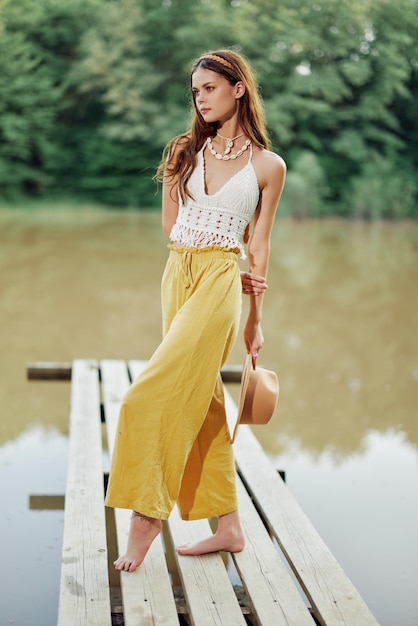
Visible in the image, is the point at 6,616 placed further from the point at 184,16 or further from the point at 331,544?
the point at 184,16

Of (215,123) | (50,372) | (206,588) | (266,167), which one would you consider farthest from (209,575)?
(50,372)

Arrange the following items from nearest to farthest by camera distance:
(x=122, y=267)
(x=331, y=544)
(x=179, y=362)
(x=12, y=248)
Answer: (x=179, y=362)
(x=331, y=544)
(x=122, y=267)
(x=12, y=248)

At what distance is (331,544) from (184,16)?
17881mm

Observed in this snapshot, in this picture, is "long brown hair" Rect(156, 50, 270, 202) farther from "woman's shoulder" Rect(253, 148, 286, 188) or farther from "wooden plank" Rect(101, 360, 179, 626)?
"wooden plank" Rect(101, 360, 179, 626)

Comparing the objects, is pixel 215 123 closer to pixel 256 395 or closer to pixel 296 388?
pixel 256 395

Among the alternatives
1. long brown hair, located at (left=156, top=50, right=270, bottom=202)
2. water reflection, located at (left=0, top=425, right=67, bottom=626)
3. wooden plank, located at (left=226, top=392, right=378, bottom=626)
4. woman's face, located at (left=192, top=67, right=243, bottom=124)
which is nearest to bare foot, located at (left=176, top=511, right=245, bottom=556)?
wooden plank, located at (left=226, top=392, right=378, bottom=626)

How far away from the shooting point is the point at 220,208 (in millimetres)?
2059

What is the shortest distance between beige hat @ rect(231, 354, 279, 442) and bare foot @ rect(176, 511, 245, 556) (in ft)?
0.72

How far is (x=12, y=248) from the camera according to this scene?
972cm

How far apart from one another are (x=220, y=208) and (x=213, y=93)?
10.6 inches

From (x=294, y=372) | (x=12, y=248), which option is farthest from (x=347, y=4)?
(x=294, y=372)

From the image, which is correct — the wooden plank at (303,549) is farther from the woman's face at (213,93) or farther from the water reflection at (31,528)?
the woman's face at (213,93)

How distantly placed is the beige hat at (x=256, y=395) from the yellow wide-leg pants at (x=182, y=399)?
0.23 feet

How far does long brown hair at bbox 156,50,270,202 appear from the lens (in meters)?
2.02
